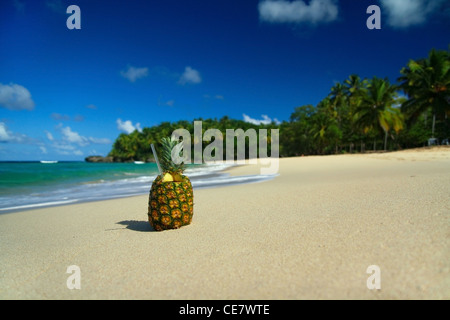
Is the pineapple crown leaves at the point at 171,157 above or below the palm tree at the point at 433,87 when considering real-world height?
below

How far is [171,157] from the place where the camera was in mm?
3924

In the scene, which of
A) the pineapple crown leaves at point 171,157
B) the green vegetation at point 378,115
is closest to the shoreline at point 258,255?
the pineapple crown leaves at point 171,157

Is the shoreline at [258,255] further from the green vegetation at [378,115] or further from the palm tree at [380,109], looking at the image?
the palm tree at [380,109]

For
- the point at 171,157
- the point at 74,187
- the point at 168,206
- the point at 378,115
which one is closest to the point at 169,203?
the point at 168,206

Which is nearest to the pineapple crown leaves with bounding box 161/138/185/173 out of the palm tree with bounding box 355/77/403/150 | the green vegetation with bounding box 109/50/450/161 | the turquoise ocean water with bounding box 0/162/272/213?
the turquoise ocean water with bounding box 0/162/272/213

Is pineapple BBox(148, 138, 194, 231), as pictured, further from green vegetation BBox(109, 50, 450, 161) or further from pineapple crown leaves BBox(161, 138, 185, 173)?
green vegetation BBox(109, 50, 450, 161)

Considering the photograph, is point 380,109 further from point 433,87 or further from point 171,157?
point 171,157

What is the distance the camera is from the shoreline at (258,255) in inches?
71.1

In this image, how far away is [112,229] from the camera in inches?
157

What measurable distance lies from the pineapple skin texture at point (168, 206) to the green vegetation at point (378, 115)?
30900 millimetres

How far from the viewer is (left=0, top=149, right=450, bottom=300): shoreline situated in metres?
1.81
